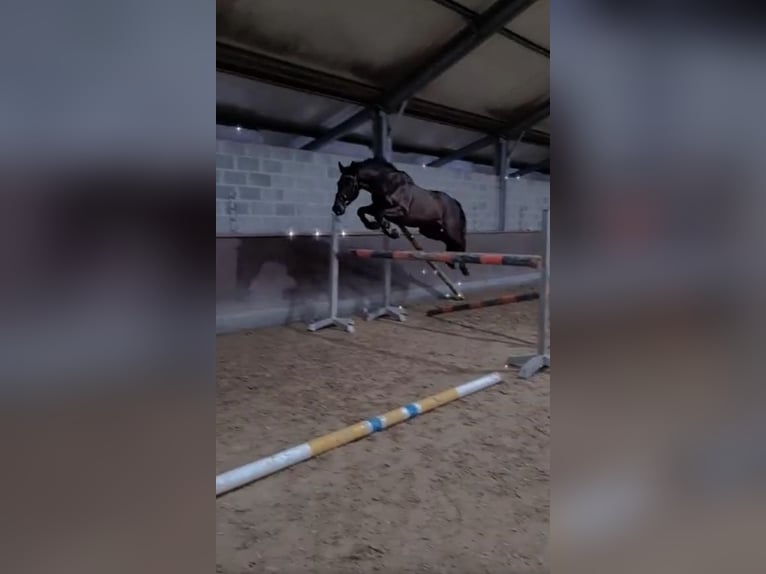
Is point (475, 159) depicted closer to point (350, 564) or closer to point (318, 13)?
point (318, 13)

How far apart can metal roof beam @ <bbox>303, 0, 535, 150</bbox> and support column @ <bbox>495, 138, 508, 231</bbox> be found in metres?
1.87

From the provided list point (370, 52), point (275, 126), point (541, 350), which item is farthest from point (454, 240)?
point (541, 350)

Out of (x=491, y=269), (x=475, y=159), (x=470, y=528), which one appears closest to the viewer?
(x=470, y=528)

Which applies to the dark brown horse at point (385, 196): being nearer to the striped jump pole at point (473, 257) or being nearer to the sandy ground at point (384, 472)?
the striped jump pole at point (473, 257)

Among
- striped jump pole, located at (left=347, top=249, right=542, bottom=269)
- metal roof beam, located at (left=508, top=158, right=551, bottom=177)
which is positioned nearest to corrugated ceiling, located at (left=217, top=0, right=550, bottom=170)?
striped jump pole, located at (left=347, top=249, right=542, bottom=269)

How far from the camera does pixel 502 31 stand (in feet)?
12.6

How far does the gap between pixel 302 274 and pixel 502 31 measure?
88.1 inches

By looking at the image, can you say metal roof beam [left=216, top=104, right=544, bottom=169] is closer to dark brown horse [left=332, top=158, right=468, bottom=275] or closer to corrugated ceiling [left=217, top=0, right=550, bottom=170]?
corrugated ceiling [left=217, top=0, right=550, bottom=170]

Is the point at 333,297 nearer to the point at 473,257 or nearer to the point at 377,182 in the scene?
the point at 377,182

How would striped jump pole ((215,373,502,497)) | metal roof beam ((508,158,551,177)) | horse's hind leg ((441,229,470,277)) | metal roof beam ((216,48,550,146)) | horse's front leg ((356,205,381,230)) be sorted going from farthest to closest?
metal roof beam ((508,158,551,177)) < horse's hind leg ((441,229,470,277)) < horse's front leg ((356,205,381,230)) < metal roof beam ((216,48,550,146)) < striped jump pole ((215,373,502,497))

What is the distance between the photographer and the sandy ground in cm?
89
